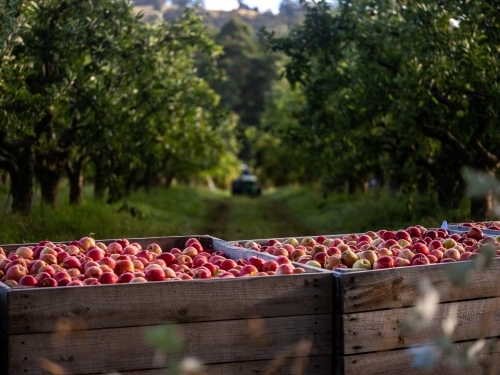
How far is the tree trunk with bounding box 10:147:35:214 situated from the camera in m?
12.0

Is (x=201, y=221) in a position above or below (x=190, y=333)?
below

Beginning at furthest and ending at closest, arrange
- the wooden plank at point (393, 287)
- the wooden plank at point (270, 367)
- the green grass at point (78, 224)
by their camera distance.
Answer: the green grass at point (78, 224) < the wooden plank at point (393, 287) < the wooden plank at point (270, 367)

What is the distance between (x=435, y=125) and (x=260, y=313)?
9.16m

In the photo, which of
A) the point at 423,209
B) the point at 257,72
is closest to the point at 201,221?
the point at 423,209

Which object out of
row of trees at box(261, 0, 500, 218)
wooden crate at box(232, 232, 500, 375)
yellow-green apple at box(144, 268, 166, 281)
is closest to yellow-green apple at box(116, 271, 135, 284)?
yellow-green apple at box(144, 268, 166, 281)

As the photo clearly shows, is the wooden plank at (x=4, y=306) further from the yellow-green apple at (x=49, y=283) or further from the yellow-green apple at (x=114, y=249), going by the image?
the yellow-green apple at (x=114, y=249)

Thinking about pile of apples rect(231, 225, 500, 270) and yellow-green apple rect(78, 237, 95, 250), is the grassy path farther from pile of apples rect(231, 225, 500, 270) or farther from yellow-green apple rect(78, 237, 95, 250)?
yellow-green apple rect(78, 237, 95, 250)

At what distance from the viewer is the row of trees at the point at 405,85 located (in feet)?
35.8

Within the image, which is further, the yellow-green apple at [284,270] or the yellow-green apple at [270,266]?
the yellow-green apple at [270,266]

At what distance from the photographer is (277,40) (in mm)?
12539

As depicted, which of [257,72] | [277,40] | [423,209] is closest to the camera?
[277,40]

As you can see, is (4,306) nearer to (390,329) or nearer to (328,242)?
(390,329)

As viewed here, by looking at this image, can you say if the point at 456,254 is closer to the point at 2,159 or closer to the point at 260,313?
the point at 260,313

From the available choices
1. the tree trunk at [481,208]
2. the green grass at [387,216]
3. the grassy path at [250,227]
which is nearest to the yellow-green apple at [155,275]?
the tree trunk at [481,208]
